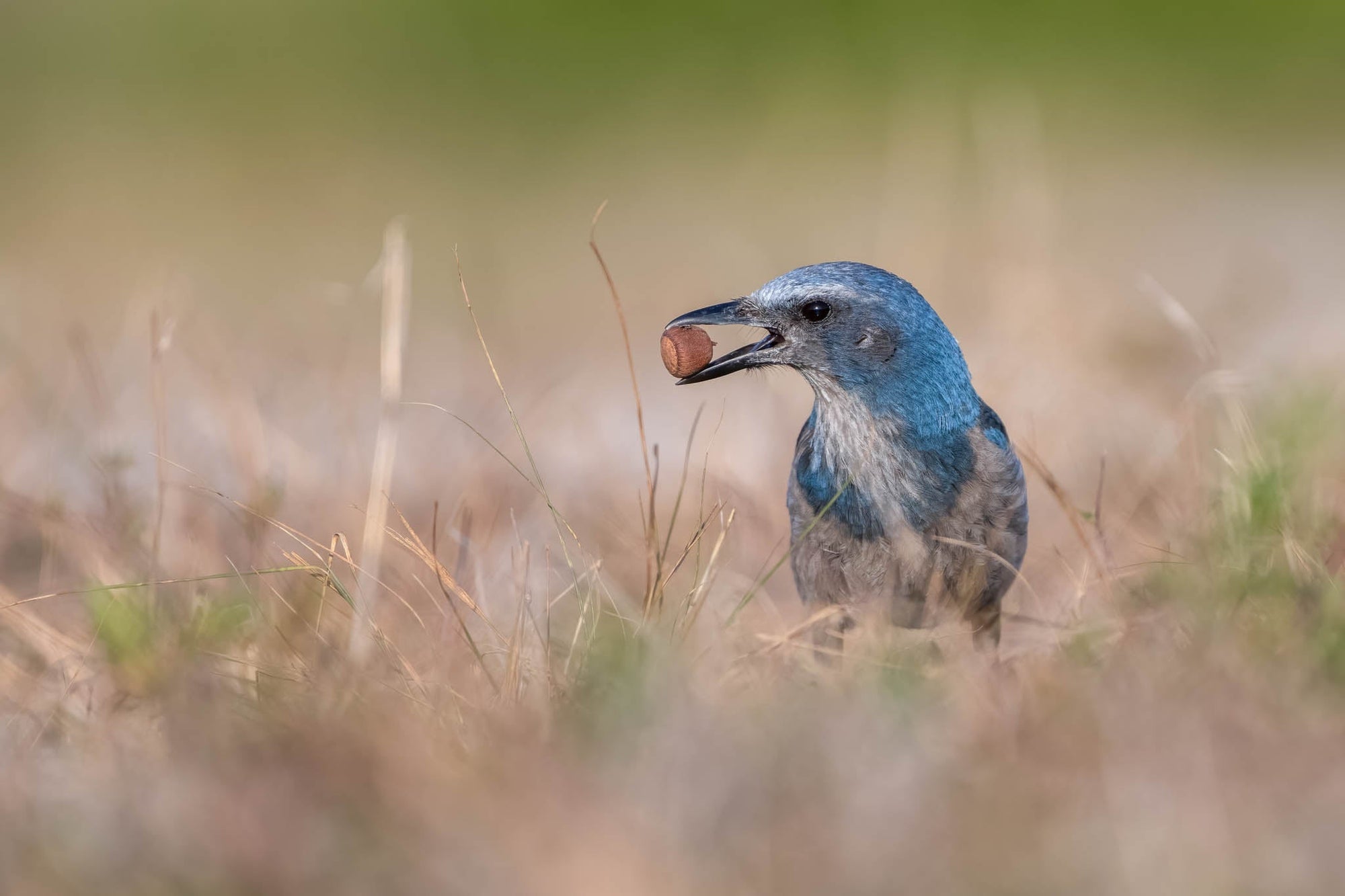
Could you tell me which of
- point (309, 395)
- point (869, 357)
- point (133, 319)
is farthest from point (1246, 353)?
point (133, 319)

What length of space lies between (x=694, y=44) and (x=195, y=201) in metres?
4.81

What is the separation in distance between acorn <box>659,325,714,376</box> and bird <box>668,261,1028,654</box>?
0.02m

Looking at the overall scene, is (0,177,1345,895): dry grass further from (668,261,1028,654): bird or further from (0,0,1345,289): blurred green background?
(0,0,1345,289): blurred green background

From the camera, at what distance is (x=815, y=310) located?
3.69 m

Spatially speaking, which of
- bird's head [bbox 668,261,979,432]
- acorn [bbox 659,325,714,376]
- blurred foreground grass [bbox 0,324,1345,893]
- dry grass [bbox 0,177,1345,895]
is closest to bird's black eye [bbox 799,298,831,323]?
bird's head [bbox 668,261,979,432]

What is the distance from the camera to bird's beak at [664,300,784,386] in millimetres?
3678

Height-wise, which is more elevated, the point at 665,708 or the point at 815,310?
the point at 815,310

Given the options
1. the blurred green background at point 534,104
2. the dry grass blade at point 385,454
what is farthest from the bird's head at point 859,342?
the blurred green background at point 534,104

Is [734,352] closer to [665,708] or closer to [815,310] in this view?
[815,310]

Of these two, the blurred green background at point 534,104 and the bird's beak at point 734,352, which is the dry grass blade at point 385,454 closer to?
the bird's beak at point 734,352

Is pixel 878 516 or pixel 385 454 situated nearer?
pixel 878 516

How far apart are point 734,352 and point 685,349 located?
0.15 metres

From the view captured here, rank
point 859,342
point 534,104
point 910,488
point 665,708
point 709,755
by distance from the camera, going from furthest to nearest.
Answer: point 534,104 < point 859,342 < point 910,488 < point 665,708 < point 709,755

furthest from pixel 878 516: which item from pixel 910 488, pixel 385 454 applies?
pixel 385 454
